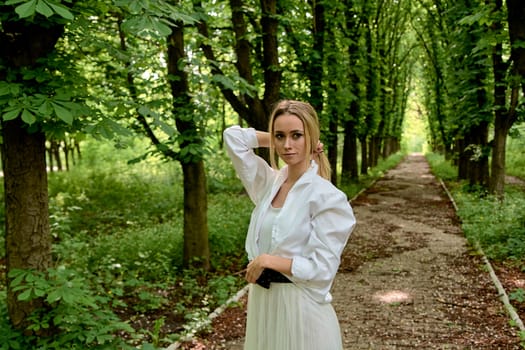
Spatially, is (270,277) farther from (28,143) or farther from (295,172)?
(28,143)

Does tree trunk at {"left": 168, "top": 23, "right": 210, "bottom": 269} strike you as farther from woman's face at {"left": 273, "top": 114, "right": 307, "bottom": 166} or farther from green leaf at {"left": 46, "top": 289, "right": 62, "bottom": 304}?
woman's face at {"left": 273, "top": 114, "right": 307, "bottom": 166}

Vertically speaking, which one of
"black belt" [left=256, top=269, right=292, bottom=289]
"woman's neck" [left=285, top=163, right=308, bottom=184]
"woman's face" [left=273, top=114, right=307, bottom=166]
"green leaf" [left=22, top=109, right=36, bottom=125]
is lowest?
"black belt" [left=256, top=269, right=292, bottom=289]

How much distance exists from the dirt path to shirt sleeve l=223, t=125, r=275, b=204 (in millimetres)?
2920

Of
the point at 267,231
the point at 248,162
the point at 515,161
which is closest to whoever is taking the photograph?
the point at 267,231

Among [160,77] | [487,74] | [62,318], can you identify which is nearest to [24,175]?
[62,318]

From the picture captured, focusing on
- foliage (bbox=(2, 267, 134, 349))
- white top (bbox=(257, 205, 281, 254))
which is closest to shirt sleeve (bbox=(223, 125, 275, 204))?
white top (bbox=(257, 205, 281, 254))

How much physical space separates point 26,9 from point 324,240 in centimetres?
208

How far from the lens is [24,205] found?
12.2 ft

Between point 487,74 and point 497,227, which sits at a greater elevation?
point 487,74

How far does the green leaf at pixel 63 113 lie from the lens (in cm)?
300

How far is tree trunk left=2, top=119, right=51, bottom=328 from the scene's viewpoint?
3705 millimetres

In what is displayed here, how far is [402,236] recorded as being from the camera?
423 inches

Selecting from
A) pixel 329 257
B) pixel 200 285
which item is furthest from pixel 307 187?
pixel 200 285

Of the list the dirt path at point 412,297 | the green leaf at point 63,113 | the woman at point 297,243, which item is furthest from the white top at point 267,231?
the dirt path at point 412,297
